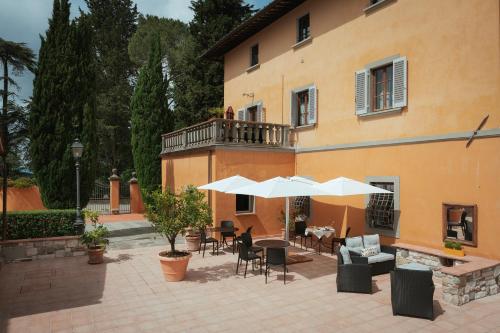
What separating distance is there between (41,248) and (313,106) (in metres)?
11.0

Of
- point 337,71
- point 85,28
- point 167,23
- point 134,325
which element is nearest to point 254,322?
point 134,325

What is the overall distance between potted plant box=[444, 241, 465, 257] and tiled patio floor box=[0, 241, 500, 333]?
118 cm

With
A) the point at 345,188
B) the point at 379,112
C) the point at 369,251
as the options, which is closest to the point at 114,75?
the point at 379,112

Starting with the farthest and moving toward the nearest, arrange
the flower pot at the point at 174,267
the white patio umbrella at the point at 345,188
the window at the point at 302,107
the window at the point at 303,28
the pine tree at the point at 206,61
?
the pine tree at the point at 206,61, the window at the point at 303,28, the window at the point at 302,107, the white patio umbrella at the point at 345,188, the flower pot at the point at 174,267

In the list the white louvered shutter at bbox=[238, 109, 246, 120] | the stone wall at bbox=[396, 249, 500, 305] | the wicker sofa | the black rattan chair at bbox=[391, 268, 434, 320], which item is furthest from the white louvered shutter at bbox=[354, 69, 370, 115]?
the white louvered shutter at bbox=[238, 109, 246, 120]

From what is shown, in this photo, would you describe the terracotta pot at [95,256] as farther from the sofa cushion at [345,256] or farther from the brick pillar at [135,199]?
the brick pillar at [135,199]

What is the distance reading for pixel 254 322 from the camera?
6.45 metres

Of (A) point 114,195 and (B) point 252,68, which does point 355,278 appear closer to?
(B) point 252,68

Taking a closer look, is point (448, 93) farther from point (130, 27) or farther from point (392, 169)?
point (130, 27)

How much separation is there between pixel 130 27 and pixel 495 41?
40732 millimetres

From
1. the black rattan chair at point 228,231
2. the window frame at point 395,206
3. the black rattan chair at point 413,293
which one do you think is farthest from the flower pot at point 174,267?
the window frame at point 395,206

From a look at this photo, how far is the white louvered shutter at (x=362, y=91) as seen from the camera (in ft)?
38.5

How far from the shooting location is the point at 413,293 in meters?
6.68

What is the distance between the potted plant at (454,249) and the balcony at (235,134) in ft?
24.9
